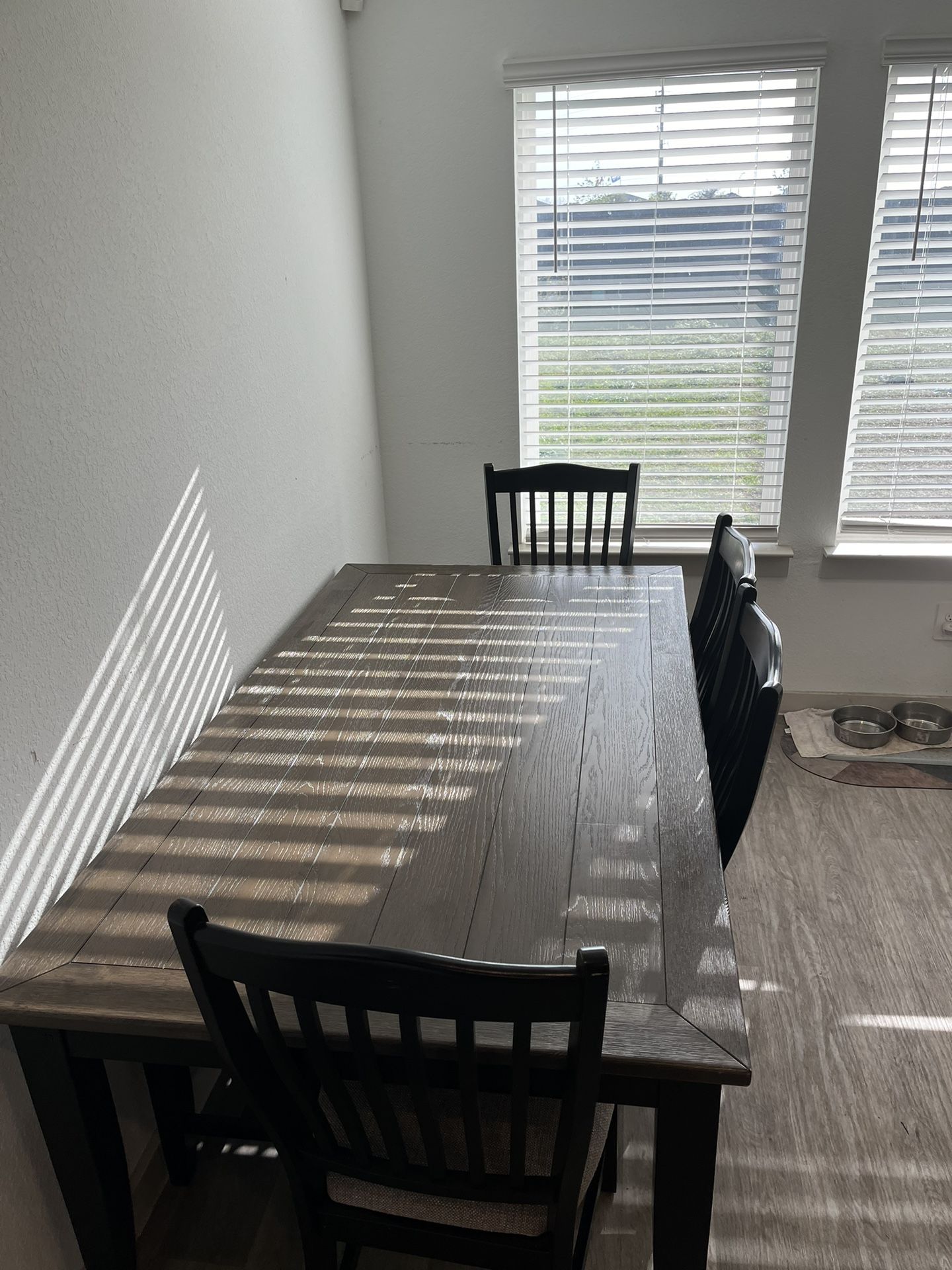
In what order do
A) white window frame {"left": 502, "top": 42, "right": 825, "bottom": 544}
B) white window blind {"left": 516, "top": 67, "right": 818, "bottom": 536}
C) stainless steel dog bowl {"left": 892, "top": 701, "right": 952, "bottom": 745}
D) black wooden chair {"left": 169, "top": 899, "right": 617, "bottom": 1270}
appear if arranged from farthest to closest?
stainless steel dog bowl {"left": 892, "top": 701, "right": 952, "bottom": 745} → white window blind {"left": 516, "top": 67, "right": 818, "bottom": 536} → white window frame {"left": 502, "top": 42, "right": 825, "bottom": 544} → black wooden chair {"left": 169, "top": 899, "right": 617, "bottom": 1270}

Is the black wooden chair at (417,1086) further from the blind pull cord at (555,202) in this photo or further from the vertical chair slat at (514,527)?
the blind pull cord at (555,202)

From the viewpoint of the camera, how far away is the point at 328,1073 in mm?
994

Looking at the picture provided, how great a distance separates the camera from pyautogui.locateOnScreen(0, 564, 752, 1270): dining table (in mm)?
1108

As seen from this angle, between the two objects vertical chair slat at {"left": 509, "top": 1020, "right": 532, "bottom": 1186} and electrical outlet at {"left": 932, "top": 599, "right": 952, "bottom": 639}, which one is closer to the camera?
vertical chair slat at {"left": 509, "top": 1020, "right": 532, "bottom": 1186}

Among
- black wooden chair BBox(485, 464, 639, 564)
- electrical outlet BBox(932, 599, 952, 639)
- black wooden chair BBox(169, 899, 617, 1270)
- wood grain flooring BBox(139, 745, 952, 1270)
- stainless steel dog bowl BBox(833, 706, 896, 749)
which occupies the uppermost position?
black wooden chair BBox(485, 464, 639, 564)

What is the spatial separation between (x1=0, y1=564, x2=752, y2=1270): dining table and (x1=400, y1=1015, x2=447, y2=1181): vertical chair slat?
0.10 meters

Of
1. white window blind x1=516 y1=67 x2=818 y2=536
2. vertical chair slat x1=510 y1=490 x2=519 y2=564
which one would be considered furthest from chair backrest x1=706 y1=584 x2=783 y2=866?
white window blind x1=516 y1=67 x2=818 y2=536

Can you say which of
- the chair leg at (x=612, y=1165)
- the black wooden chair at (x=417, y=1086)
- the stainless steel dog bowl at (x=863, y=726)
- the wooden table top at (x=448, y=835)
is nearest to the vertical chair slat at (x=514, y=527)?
the wooden table top at (x=448, y=835)

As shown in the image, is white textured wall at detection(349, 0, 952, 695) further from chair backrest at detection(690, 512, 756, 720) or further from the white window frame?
chair backrest at detection(690, 512, 756, 720)

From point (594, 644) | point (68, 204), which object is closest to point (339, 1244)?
point (594, 644)

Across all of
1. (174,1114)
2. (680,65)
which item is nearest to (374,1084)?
(174,1114)

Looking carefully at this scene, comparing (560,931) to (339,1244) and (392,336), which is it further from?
(392,336)

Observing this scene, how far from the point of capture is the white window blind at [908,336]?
2.68 m

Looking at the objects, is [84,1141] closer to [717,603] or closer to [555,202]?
[717,603]
